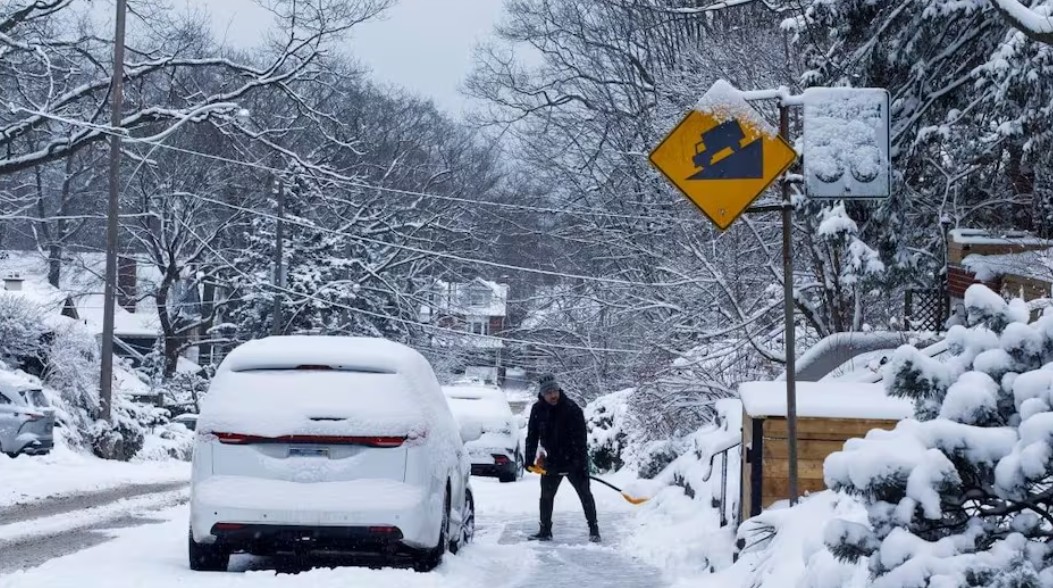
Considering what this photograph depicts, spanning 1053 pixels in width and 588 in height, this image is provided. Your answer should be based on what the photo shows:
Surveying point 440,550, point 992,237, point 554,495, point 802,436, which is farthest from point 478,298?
point 802,436

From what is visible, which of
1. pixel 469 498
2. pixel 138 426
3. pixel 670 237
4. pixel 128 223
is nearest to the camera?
pixel 469 498

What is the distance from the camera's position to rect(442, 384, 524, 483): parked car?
22109mm

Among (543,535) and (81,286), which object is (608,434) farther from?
(81,286)

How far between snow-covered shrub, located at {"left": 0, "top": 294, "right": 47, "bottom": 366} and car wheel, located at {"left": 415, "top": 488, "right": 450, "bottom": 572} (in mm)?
20308

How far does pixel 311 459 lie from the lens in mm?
9422

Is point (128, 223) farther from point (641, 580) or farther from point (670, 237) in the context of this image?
point (641, 580)

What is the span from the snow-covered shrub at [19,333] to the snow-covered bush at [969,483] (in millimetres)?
25979

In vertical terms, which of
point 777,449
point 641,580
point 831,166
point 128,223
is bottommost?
Answer: point 641,580

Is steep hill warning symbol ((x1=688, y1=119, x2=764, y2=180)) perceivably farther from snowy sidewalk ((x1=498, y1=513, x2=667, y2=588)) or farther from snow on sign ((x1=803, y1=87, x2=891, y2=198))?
snowy sidewalk ((x1=498, y1=513, x2=667, y2=588))

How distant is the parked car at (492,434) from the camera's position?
22109 mm

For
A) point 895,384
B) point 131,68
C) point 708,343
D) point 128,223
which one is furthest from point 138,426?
point 895,384

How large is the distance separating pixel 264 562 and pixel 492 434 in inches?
460

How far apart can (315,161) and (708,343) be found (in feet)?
86.7

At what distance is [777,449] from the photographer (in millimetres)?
9383
